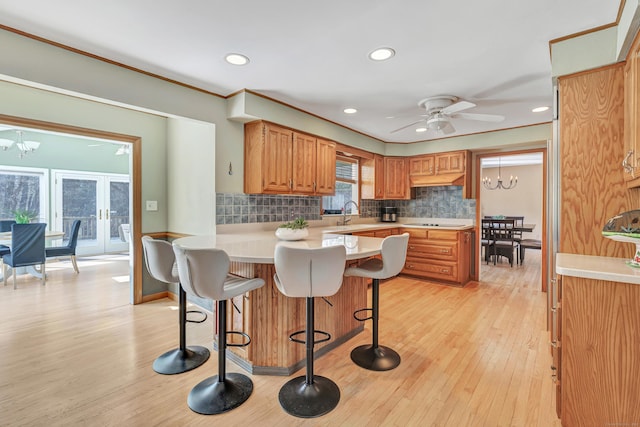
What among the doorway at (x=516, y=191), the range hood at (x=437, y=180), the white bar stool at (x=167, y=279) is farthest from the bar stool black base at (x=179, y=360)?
the doorway at (x=516, y=191)

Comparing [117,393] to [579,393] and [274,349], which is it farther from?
[579,393]

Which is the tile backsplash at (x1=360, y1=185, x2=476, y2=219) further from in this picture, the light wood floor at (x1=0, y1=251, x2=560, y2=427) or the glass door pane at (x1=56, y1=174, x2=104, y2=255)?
the glass door pane at (x1=56, y1=174, x2=104, y2=255)

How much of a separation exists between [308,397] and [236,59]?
8.39 ft

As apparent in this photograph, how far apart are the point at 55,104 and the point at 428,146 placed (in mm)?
5112

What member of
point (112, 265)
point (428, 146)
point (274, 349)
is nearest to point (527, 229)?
point (428, 146)

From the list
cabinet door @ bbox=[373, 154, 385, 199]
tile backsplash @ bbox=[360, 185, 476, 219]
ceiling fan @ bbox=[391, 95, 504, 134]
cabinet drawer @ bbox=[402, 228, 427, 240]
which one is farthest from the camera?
cabinet door @ bbox=[373, 154, 385, 199]

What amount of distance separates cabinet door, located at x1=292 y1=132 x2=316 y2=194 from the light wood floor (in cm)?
179

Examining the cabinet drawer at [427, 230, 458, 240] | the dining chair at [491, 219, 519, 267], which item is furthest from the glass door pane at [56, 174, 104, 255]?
the dining chair at [491, 219, 519, 267]

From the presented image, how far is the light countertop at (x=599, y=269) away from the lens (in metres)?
1.37

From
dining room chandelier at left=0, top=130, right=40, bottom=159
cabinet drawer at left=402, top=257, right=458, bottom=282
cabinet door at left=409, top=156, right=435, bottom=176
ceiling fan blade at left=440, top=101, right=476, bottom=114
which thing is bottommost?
cabinet drawer at left=402, top=257, right=458, bottom=282

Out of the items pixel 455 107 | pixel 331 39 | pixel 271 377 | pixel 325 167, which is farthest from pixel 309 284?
pixel 325 167

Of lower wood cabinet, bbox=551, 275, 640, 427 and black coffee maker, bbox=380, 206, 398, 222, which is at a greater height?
black coffee maker, bbox=380, 206, 398, 222

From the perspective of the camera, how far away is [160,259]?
2.14 metres

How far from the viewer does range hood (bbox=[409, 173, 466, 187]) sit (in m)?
4.82
